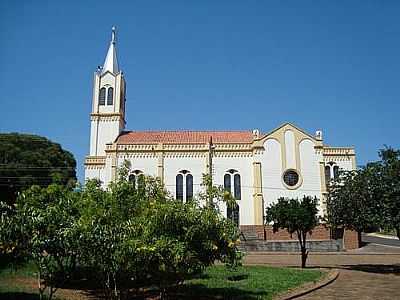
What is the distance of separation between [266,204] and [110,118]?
21767 mm

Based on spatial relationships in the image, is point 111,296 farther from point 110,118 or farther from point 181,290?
point 110,118

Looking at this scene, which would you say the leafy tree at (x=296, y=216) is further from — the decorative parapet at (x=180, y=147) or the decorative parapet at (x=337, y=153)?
the decorative parapet at (x=337, y=153)

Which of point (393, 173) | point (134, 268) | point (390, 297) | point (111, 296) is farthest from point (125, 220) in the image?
point (393, 173)

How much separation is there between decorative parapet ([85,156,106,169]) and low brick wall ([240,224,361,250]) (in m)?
17.8

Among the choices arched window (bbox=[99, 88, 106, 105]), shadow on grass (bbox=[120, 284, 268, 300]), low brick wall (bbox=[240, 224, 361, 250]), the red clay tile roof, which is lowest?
shadow on grass (bbox=[120, 284, 268, 300])

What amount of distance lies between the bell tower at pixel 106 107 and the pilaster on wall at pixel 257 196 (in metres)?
17.6

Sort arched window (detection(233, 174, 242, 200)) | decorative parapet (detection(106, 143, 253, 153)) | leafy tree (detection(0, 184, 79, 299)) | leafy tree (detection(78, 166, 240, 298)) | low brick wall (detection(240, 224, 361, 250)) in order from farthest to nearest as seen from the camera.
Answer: decorative parapet (detection(106, 143, 253, 153)) < arched window (detection(233, 174, 242, 200)) < low brick wall (detection(240, 224, 361, 250)) < leafy tree (detection(78, 166, 240, 298)) < leafy tree (detection(0, 184, 79, 299))

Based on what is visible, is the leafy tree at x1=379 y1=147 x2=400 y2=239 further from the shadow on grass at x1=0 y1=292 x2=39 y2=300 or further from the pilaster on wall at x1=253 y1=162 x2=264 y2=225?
the pilaster on wall at x1=253 y1=162 x2=264 y2=225

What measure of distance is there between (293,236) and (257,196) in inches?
245

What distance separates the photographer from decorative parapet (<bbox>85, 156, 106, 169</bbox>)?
5131 cm

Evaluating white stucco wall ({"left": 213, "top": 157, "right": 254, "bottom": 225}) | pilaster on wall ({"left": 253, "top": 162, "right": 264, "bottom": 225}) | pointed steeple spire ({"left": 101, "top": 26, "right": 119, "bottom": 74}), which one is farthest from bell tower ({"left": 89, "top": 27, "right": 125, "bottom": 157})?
pilaster on wall ({"left": 253, "top": 162, "right": 264, "bottom": 225})

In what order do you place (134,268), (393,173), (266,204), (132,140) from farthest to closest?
(132,140) → (266,204) → (393,173) → (134,268)

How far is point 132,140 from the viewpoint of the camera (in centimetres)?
5262

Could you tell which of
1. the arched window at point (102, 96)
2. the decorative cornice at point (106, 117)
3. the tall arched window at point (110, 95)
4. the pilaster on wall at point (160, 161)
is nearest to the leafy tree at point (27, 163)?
the decorative cornice at point (106, 117)
